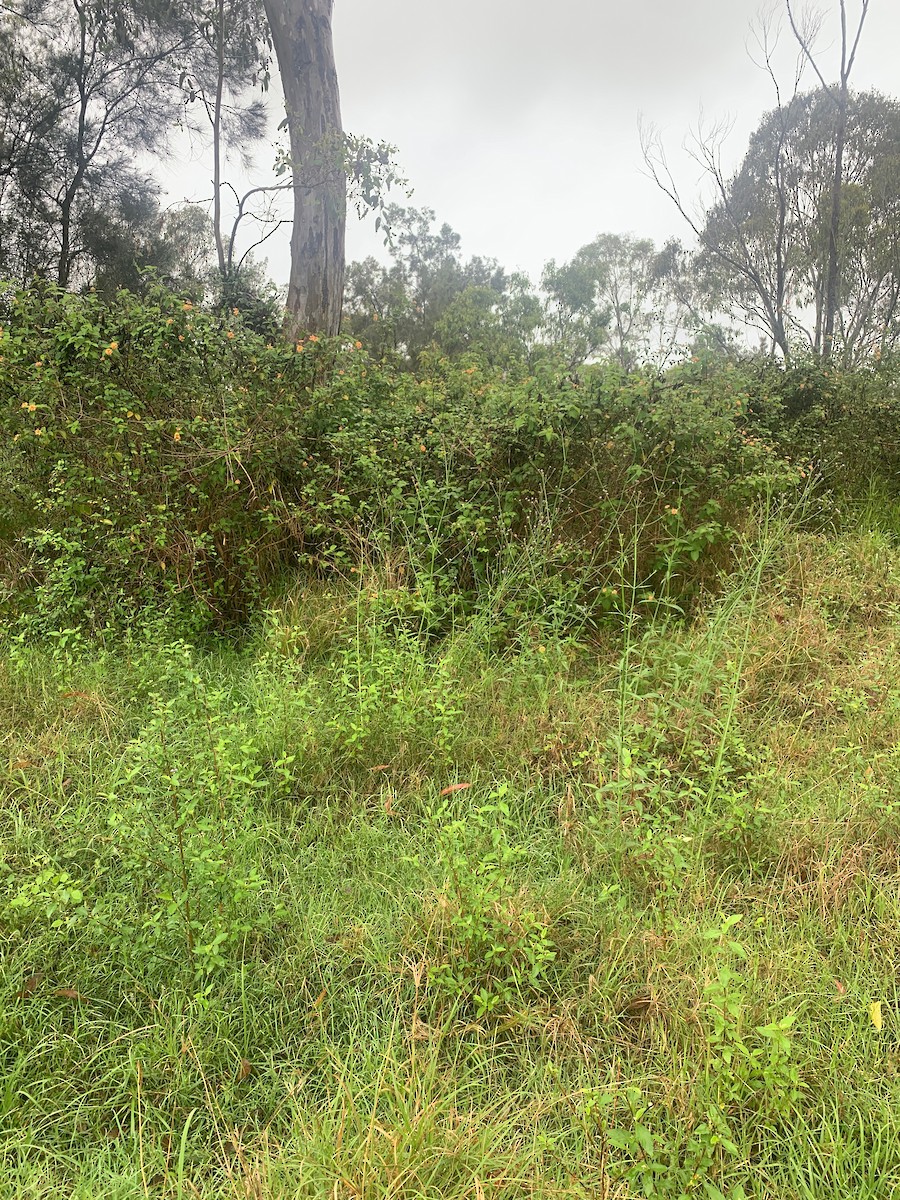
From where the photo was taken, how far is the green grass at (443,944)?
1.40 meters

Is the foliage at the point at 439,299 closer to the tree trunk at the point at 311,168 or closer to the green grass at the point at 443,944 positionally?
the tree trunk at the point at 311,168

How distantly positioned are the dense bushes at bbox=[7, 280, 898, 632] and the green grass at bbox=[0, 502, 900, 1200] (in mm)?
827

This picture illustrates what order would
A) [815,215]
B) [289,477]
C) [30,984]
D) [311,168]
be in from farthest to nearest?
[815,215], [311,168], [289,477], [30,984]

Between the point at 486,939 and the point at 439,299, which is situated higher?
the point at 439,299

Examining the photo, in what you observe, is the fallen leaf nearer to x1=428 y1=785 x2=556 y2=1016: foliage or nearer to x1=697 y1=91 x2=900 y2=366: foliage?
x1=428 y1=785 x2=556 y2=1016: foliage

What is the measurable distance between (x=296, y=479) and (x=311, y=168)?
14.8 feet

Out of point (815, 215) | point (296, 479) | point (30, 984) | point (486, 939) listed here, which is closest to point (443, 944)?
point (486, 939)

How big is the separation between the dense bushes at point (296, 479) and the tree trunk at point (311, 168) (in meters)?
2.93

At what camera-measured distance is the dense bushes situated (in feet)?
12.3

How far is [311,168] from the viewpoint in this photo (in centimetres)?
696

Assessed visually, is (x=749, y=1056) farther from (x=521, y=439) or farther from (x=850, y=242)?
(x=850, y=242)

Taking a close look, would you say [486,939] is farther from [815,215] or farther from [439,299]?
[439,299]

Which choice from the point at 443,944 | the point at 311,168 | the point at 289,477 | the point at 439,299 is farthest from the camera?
the point at 439,299

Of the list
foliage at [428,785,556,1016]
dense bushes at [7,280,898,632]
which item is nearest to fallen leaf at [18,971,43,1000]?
foliage at [428,785,556,1016]
